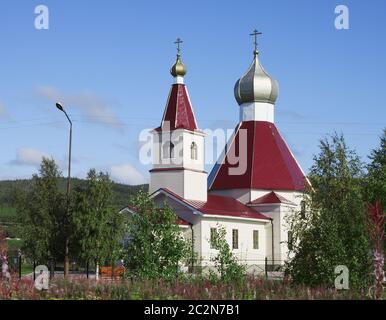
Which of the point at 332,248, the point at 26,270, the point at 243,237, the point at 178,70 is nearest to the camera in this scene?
Answer: the point at 332,248

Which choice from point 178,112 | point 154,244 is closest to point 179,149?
point 178,112

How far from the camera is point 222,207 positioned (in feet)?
152

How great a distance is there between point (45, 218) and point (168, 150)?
35.5ft

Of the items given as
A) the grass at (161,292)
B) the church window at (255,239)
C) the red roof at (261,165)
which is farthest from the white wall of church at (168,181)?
the grass at (161,292)

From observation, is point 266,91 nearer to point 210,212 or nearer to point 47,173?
point 210,212

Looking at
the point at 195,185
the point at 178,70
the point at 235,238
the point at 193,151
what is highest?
the point at 178,70

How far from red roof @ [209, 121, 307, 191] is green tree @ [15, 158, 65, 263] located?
1605 cm

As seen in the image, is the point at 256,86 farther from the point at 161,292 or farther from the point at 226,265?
the point at 161,292

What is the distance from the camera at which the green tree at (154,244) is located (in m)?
21.5

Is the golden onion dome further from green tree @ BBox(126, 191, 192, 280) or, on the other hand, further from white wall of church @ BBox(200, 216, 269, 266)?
green tree @ BBox(126, 191, 192, 280)

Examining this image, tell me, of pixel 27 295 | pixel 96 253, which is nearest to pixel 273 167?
pixel 96 253

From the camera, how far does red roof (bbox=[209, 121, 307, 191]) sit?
50.0 meters

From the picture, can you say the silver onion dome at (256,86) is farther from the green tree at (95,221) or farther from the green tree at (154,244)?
the green tree at (154,244)

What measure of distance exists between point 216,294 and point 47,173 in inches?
882
